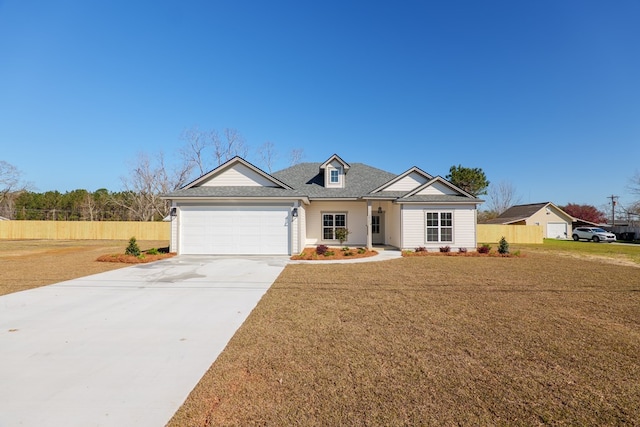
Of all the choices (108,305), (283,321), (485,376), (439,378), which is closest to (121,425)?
(283,321)

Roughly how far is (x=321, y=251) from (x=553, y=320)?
31.1 ft

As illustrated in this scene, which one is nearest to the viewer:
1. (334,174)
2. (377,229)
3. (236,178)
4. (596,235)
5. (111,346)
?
(111,346)

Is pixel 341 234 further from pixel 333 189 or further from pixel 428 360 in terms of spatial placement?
pixel 428 360

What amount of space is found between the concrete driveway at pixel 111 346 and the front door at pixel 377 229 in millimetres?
12195

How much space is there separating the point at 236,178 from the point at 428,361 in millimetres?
13908

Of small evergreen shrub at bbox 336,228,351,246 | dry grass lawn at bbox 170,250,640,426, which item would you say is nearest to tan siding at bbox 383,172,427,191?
small evergreen shrub at bbox 336,228,351,246

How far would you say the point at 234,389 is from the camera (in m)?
3.07

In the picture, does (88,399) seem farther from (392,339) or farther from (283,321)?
(392,339)

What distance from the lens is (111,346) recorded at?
166 inches

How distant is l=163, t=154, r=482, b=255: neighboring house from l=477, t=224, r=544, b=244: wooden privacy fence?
43.8ft

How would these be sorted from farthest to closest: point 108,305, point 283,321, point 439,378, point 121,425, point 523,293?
point 523,293 < point 108,305 < point 283,321 < point 439,378 < point 121,425

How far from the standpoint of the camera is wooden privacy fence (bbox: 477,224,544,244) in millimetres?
27312

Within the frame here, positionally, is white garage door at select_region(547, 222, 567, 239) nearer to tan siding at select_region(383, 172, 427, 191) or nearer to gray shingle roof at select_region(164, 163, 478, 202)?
gray shingle roof at select_region(164, 163, 478, 202)

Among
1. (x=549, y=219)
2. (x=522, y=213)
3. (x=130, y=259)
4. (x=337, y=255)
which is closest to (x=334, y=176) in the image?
(x=337, y=255)
